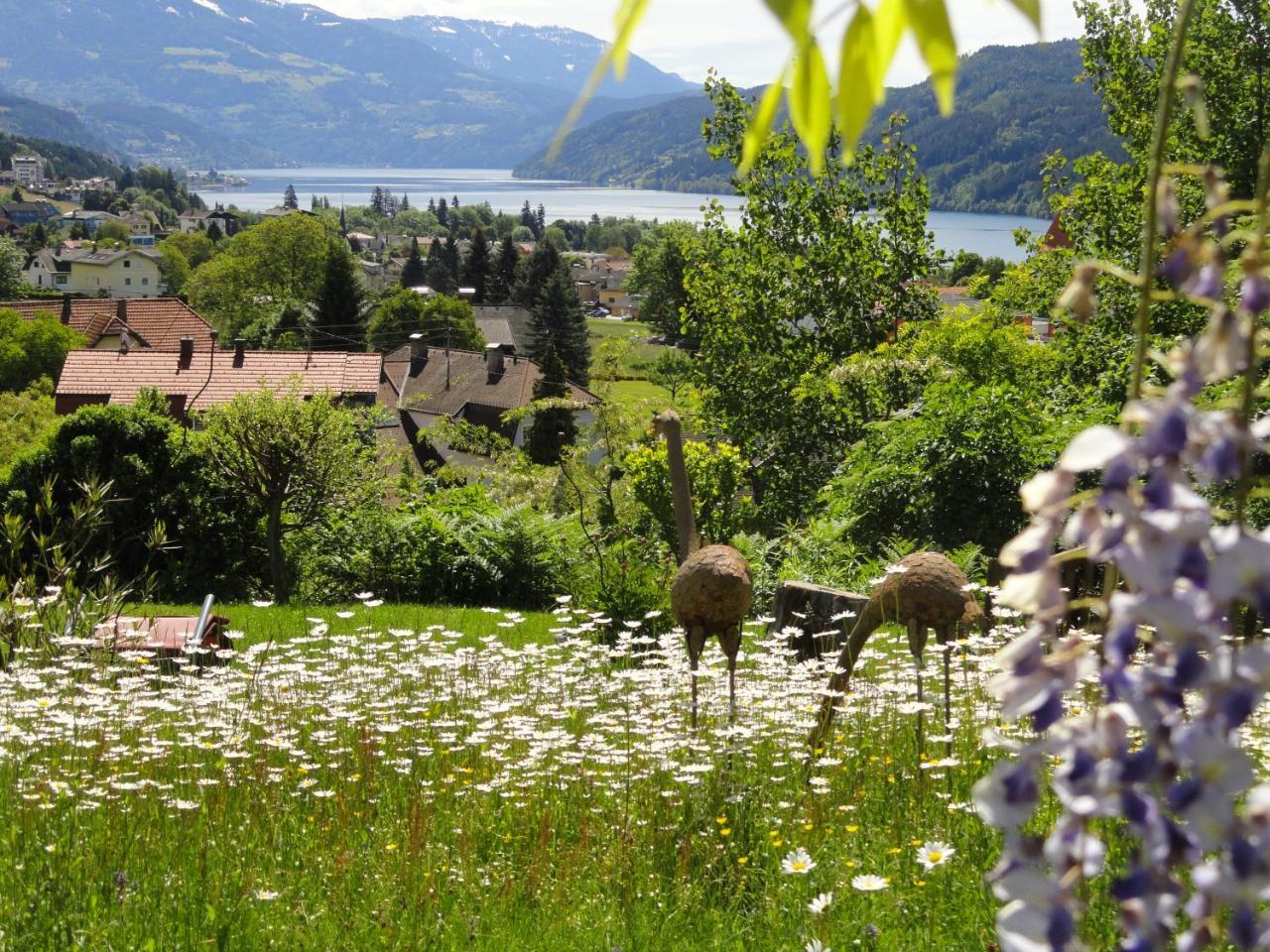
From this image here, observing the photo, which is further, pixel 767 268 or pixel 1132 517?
pixel 767 268

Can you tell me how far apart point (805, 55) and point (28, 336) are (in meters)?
68.5

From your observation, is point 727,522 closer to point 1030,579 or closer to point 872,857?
point 872,857

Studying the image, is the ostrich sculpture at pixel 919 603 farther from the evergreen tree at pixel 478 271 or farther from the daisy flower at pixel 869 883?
the evergreen tree at pixel 478 271

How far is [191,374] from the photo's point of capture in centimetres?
4534

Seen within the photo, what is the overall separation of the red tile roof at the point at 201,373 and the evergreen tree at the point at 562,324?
115 feet

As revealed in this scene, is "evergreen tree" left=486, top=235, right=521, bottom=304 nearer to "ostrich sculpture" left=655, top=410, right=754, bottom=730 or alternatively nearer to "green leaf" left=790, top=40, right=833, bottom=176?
"ostrich sculpture" left=655, top=410, right=754, bottom=730

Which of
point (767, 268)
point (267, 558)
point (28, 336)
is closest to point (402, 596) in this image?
point (267, 558)

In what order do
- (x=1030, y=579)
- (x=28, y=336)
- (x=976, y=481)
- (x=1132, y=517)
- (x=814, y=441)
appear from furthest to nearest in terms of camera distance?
(x=28, y=336), (x=814, y=441), (x=976, y=481), (x=1030, y=579), (x=1132, y=517)

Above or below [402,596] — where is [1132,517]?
above

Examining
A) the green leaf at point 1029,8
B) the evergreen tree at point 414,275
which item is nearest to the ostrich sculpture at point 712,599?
the green leaf at point 1029,8

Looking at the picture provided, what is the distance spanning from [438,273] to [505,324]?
129 feet

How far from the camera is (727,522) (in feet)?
55.4

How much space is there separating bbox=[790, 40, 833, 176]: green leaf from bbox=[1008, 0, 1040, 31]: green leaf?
0.65 feet

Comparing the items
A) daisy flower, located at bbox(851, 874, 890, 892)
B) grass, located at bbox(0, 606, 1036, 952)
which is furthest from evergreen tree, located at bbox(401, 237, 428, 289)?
daisy flower, located at bbox(851, 874, 890, 892)
